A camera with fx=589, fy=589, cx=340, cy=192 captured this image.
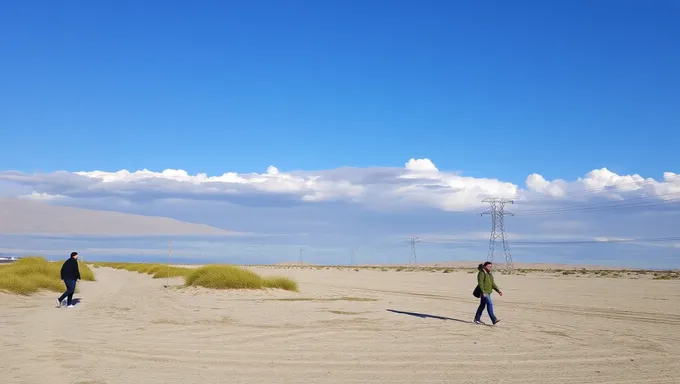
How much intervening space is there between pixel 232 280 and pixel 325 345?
18648mm

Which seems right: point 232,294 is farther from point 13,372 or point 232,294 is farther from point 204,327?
point 13,372

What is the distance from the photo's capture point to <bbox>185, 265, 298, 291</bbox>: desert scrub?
31516 mm

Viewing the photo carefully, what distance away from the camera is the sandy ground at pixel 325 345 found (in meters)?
10.2

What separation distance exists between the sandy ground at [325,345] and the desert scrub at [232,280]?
8.07 meters

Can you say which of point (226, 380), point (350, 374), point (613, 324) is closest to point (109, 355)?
point (226, 380)

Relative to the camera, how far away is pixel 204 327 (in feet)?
54.3

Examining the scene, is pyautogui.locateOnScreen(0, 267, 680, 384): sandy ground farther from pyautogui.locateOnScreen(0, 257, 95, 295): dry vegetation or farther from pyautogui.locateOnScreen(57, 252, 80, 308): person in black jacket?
pyautogui.locateOnScreen(0, 257, 95, 295): dry vegetation

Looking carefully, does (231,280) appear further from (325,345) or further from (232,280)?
(325,345)

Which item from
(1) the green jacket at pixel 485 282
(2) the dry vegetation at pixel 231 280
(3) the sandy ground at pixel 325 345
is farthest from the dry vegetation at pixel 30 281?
(1) the green jacket at pixel 485 282

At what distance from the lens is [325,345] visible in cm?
1373

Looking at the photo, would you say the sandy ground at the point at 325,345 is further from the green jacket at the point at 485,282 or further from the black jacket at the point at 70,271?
the black jacket at the point at 70,271

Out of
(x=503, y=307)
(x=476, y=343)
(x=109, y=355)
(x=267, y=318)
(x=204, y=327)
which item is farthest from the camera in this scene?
(x=503, y=307)

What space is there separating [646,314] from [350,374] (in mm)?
17043

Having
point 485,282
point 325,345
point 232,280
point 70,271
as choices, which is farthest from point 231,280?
point 325,345
